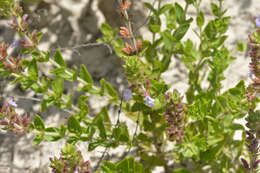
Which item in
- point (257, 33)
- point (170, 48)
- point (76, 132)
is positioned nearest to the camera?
point (257, 33)

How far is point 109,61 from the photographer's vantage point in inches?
152

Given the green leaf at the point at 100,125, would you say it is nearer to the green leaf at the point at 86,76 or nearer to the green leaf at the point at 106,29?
the green leaf at the point at 86,76

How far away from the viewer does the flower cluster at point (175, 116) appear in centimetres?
199

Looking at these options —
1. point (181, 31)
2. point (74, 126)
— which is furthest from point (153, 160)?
point (181, 31)

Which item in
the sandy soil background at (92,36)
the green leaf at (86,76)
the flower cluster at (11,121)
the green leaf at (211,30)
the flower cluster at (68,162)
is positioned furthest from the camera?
Result: the sandy soil background at (92,36)

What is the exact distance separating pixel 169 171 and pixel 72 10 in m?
2.38

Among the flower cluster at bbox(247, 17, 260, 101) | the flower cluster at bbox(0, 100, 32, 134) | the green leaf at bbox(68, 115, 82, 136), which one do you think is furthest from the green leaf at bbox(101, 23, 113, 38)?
the flower cluster at bbox(247, 17, 260, 101)

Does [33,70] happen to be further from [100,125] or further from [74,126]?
[100,125]

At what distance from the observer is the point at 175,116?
2.03 meters

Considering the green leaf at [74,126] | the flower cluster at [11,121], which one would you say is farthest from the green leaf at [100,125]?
the flower cluster at [11,121]

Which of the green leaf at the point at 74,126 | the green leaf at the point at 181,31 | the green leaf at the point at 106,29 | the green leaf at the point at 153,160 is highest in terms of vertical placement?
the green leaf at the point at 106,29

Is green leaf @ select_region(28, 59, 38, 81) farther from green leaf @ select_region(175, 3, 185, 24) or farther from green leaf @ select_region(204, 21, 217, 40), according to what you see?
green leaf @ select_region(204, 21, 217, 40)

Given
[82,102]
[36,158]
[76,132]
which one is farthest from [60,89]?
[36,158]

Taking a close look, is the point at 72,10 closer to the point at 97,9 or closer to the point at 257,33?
the point at 97,9
